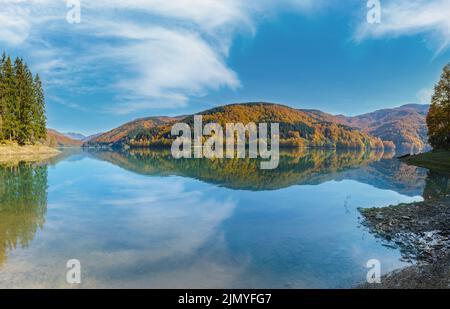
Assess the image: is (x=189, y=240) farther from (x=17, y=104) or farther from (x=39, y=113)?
(x=39, y=113)

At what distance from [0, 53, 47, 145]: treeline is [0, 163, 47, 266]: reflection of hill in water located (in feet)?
187

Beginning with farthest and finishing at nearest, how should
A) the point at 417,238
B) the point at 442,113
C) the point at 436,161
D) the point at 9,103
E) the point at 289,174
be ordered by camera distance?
the point at 9,103
the point at 442,113
the point at 436,161
the point at 289,174
the point at 417,238

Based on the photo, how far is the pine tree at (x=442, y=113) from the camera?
194 ft

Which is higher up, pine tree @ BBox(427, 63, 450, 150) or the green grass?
pine tree @ BBox(427, 63, 450, 150)

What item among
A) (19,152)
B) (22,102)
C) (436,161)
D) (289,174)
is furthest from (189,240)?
(22,102)

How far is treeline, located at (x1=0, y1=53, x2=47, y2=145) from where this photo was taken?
263 ft

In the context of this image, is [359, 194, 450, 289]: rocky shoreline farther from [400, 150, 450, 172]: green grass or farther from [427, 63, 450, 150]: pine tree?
[427, 63, 450, 150]: pine tree

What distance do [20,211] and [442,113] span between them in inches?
2856

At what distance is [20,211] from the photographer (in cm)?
2081

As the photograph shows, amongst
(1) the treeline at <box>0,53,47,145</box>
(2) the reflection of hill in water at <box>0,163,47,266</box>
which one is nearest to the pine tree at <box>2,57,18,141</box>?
(1) the treeline at <box>0,53,47,145</box>

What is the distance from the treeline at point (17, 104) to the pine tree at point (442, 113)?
340 ft

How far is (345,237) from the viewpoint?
53.1 ft
